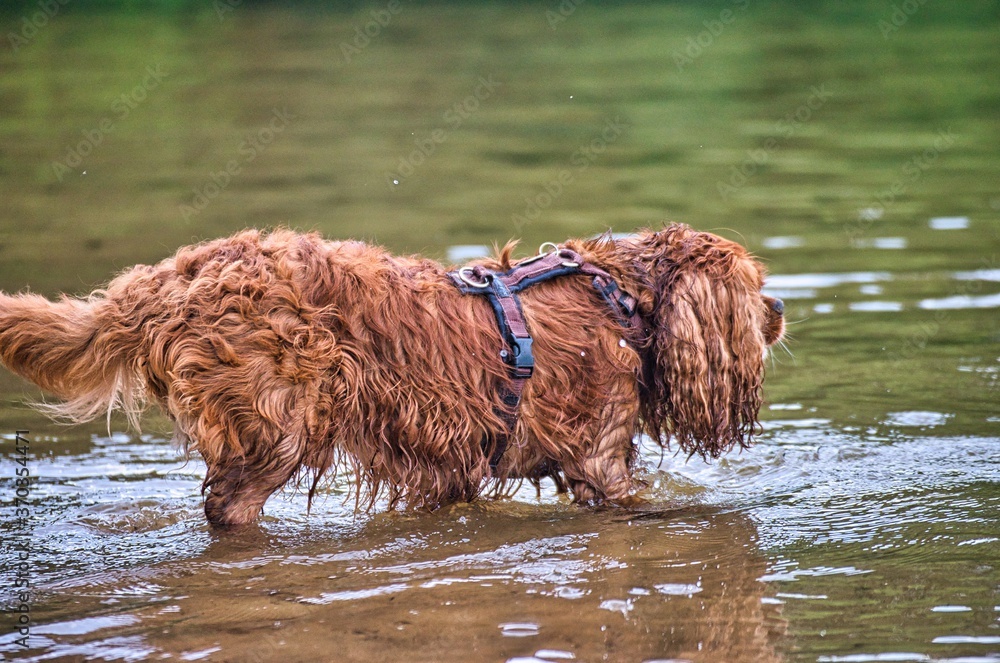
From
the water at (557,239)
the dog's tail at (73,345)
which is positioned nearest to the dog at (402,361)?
the dog's tail at (73,345)

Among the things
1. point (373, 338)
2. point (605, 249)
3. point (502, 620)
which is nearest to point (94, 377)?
point (373, 338)

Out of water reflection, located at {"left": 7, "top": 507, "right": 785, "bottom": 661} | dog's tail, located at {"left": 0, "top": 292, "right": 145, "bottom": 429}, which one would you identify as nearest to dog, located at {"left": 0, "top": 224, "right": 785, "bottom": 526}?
dog's tail, located at {"left": 0, "top": 292, "right": 145, "bottom": 429}

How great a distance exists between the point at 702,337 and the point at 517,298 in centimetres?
85

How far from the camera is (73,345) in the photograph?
480 centimetres

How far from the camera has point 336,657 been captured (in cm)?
418

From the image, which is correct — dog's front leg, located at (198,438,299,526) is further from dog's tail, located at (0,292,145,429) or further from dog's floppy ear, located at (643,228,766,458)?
dog's floppy ear, located at (643,228,766,458)

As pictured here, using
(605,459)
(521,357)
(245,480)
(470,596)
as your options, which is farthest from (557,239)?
(470,596)

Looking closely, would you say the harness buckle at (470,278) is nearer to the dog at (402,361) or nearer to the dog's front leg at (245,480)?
the dog at (402,361)

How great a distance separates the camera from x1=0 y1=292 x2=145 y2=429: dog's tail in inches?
187

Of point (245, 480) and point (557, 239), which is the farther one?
point (557, 239)

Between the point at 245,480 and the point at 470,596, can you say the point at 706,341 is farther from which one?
the point at 245,480

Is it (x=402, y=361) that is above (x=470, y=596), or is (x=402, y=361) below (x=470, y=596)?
above

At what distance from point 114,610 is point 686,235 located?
116 inches

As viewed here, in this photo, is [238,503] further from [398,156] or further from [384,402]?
[398,156]
